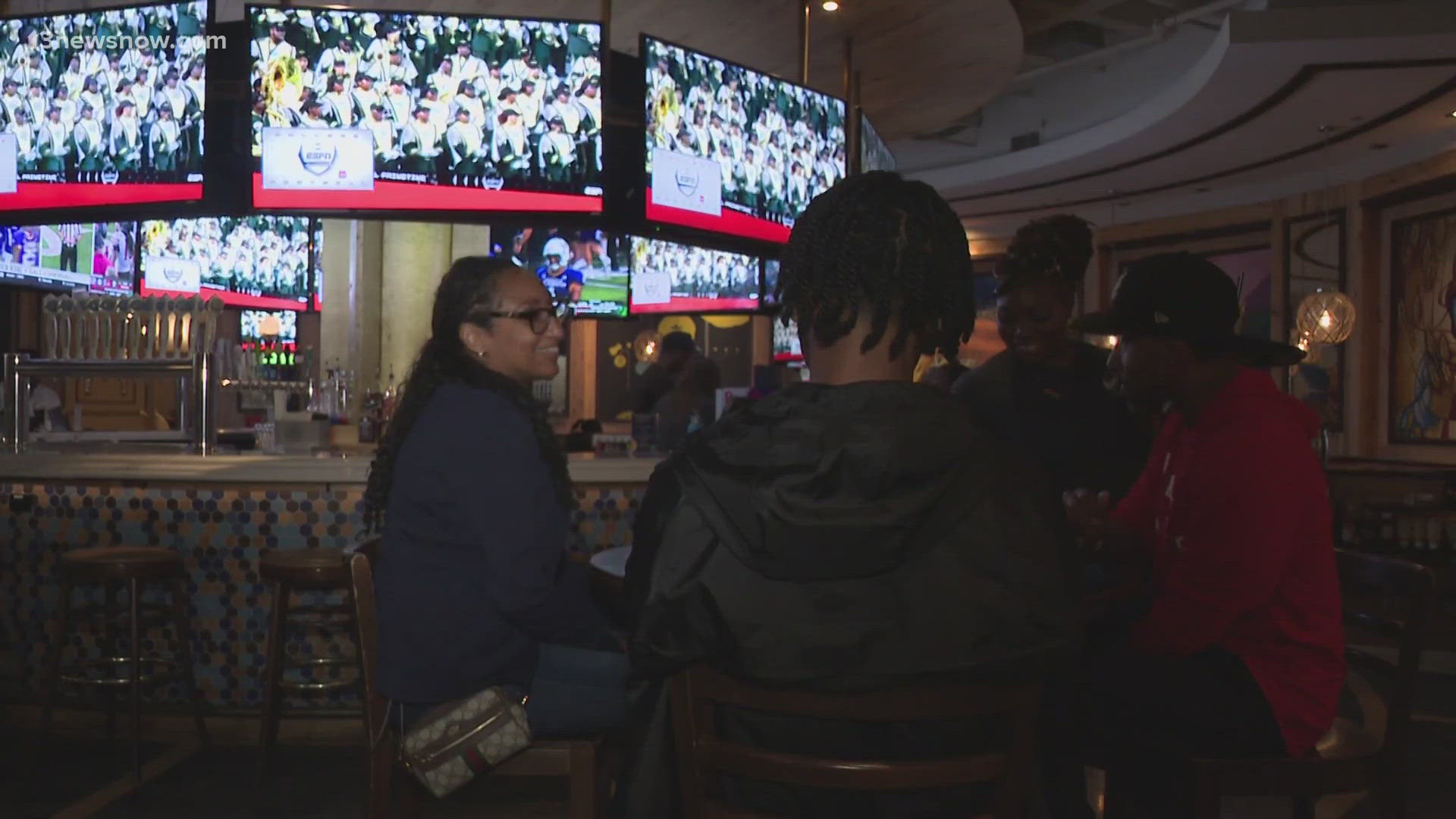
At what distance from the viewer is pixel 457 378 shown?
2.45m

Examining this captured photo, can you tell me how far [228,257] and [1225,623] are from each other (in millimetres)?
6263

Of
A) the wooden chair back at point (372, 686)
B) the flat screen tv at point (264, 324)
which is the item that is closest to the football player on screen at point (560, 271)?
the flat screen tv at point (264, 324)

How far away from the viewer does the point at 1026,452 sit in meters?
1.28

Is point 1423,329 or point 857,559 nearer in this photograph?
point 857,559

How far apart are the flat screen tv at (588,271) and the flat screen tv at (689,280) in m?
0.09

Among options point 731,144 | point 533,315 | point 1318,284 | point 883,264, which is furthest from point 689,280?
point 883,264

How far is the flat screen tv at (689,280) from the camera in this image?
7.68 m

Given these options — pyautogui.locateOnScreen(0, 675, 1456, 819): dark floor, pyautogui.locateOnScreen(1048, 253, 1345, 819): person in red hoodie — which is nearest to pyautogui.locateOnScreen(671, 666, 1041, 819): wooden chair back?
pyautogui.locateOnScreen(1048, 253, 1345, 819): person in red hoodie

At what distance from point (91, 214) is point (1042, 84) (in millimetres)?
9227

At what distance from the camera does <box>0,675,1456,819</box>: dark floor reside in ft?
11.1

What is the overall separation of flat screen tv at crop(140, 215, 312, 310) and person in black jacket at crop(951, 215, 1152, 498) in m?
4.98

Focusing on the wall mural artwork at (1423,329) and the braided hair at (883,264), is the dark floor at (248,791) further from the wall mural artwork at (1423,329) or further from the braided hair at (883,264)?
the wall mural artwork at (1423,329)

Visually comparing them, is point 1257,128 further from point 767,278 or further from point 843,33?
point 843,33

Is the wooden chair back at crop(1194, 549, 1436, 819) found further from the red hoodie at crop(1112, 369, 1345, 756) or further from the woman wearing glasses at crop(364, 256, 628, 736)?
the woman wearing glasses at crop(364, 256, 628, 736)
